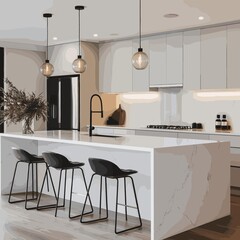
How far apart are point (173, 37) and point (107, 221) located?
4.03m

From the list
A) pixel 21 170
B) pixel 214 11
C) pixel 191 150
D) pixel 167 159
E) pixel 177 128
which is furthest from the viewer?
pixel 177 128

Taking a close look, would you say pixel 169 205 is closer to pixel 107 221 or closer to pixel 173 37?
pixel 107 221

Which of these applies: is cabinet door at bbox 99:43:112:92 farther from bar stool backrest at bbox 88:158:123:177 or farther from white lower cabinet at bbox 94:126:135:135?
bar stool backrest at bbox 88:158:123:177

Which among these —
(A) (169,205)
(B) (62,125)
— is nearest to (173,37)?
(B) (62,125)

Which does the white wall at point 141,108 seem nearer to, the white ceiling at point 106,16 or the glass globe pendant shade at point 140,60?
the white ceiling at point 106,16

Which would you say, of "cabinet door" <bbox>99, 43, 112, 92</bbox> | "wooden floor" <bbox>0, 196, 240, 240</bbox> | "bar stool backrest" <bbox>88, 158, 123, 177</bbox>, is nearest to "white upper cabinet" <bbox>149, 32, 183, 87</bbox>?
"cabinet door" <bbox>99, 43, 112, 92</bbox>

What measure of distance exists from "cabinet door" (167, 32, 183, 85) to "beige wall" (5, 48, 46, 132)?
337 centimetres

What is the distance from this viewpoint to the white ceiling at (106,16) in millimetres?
5832

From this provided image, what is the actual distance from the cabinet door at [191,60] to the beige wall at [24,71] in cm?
372

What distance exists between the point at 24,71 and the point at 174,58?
363cm

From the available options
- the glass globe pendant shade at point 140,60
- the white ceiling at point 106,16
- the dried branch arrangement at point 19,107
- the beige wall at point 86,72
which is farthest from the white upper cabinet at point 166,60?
the dried branch arrangement at point 19,107

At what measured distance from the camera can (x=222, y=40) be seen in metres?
7.12

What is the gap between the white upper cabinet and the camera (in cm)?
778

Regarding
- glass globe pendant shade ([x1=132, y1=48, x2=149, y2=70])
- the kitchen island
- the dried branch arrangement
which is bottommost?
the kitchen island
